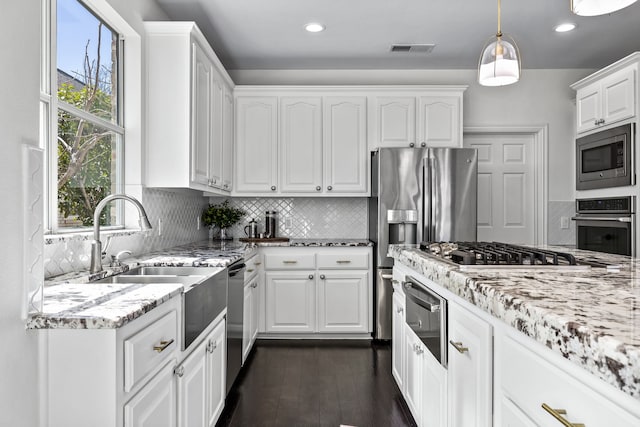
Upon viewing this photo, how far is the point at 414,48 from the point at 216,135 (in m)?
1.93

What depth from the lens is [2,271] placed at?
112 cm

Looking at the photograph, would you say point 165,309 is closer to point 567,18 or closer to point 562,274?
point 562,274

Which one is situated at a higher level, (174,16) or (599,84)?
(174,16)

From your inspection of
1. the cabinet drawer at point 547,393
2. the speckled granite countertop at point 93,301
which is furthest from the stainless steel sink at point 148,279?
the cabinet drawer at point 547,393

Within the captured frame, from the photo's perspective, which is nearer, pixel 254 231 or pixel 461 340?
pixel 461 340

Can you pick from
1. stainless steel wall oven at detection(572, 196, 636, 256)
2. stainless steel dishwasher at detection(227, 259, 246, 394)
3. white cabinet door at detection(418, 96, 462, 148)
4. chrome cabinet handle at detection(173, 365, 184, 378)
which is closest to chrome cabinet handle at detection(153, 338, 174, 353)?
chrome cabinet handle at detection(173, 365, 184, 378)

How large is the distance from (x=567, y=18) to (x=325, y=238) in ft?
9.15

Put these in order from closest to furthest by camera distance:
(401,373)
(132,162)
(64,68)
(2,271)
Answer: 1. (2,271)
2. (64,68)
3. (401,373)
4. (132,162)

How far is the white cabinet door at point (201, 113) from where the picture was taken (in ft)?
9.67

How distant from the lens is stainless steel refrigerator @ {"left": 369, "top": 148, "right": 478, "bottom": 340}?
3.82m

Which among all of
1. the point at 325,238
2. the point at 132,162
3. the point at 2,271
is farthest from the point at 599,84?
the point at 2,271

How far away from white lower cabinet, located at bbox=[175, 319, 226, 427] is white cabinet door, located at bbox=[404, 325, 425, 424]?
3.30 feet

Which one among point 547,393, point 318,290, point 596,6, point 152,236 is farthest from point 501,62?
point 318,290

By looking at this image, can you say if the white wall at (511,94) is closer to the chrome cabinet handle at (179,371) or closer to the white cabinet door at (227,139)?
the white cabinet door at (227,139)
